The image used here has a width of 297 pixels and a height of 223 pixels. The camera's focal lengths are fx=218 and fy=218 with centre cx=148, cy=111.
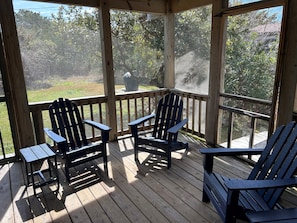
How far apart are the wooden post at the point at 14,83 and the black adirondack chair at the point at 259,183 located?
2605 millimetres

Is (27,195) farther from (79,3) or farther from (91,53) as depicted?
(79,3)

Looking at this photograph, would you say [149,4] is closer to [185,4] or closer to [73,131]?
[185,4]

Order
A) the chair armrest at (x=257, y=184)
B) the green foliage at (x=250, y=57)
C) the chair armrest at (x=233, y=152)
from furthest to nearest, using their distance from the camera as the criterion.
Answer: the green foliage at (x=250, y=57) < the chair armrest at (x=233, y=152) < the chair armrest at (x=257, y=184)

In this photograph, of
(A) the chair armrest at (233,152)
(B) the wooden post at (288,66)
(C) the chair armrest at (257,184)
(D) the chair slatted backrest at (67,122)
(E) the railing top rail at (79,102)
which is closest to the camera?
(C) the chair armrest at (257,184)

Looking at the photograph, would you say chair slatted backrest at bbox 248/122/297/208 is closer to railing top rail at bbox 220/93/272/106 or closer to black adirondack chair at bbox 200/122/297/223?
black adirondack chair at bbox 200/122/297/223

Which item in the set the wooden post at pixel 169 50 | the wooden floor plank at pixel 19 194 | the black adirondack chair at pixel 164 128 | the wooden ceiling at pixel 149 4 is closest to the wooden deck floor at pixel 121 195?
the wooden floor plank at pixel 19 194

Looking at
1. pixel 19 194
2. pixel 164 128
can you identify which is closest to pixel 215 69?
pixel 164 128

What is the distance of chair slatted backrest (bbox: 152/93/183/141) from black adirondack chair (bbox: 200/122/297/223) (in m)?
1.35

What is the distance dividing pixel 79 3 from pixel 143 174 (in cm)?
272

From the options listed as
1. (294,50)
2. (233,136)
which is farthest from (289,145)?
(233,136)

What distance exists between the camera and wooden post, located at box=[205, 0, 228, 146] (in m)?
3.21

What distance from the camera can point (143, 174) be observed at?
290 cm

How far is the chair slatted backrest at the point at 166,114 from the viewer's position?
11.3 ft

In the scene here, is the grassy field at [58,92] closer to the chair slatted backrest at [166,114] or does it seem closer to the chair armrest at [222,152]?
the chair slatted backrest at [166,114]
